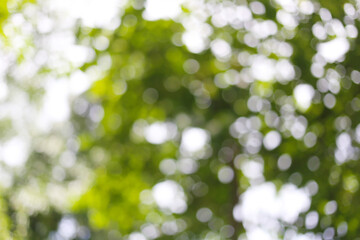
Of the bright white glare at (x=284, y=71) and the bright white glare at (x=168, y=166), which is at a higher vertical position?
the bright white glare at (x=284, y=71)

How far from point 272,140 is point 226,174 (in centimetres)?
32

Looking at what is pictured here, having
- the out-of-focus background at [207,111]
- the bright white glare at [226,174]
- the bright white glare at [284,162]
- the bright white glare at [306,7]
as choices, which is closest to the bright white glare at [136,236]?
the out-of-focus background at [207,111]

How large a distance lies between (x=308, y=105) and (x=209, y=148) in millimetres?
683

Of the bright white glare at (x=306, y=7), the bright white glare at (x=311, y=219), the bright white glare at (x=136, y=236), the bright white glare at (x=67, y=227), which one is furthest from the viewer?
the bright white glare at (x=67, y=227)

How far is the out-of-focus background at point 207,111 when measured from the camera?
1.97m

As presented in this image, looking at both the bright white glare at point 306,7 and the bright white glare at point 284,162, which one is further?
the bright white glare at point 284,162

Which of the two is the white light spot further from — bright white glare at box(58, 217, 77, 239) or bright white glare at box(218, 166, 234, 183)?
bright white glare at box(58, 217, 77, 239)

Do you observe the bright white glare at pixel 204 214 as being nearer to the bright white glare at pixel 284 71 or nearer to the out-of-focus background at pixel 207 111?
the out-of-focus background at pixel 207 111

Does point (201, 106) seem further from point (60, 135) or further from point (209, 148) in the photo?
point (60, 135)

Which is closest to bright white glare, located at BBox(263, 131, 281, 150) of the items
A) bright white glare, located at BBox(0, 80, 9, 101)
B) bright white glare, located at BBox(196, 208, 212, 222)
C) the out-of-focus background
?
the out-of-focus background

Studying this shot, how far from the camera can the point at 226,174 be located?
2.59 metres

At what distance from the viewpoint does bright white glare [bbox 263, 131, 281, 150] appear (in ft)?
7.73

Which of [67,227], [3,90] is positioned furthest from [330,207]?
[67,227]

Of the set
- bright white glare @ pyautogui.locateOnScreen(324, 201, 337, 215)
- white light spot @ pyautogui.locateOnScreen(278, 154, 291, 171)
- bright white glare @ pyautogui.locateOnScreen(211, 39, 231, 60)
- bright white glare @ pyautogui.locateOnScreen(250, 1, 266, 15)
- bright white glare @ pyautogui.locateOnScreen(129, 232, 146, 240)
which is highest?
bright white glare @ pyautogui.locateOnScreen(250, 1, 266, 15)
